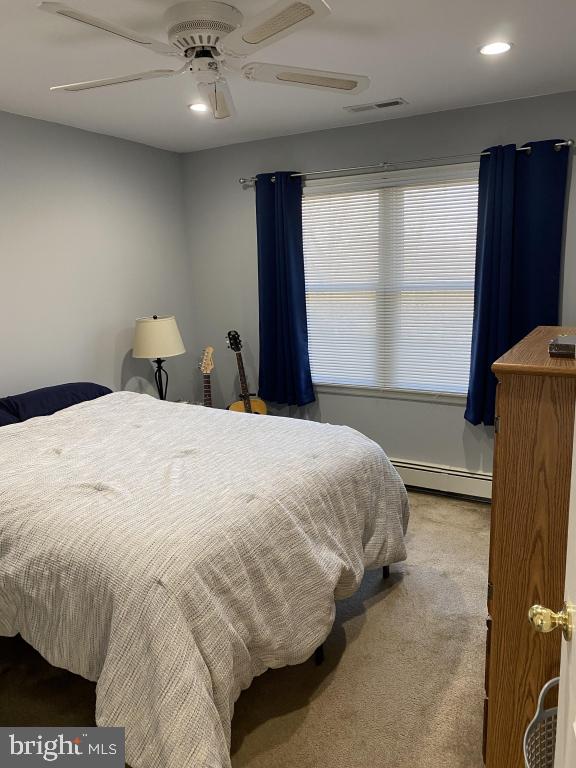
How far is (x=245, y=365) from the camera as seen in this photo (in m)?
4.32

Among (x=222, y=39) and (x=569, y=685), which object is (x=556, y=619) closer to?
(x=569, y=685)

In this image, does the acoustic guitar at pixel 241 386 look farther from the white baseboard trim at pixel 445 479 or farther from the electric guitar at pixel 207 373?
the white baseboard trim at pixel 445 479

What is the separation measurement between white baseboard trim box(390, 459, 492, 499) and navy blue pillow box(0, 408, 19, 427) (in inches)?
94.4

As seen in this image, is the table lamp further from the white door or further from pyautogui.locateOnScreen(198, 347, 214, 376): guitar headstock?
the white door

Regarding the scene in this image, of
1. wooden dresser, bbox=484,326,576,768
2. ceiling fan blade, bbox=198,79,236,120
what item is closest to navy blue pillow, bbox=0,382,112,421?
ceiling fan blade, bbox=198,79,236,120

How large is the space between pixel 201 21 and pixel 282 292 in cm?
223

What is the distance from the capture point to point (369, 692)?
2.02 metres

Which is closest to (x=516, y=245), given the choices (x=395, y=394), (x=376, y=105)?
(x=376, y=105)

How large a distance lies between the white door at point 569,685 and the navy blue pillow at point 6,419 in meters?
2.66

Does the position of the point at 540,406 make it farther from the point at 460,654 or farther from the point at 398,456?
the point at 398,456

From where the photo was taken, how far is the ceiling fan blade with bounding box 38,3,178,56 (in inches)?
55.4

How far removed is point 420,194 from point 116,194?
1.99 m

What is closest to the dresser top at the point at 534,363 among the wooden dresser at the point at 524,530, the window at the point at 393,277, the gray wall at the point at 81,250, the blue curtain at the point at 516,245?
the wooden dresser at the point at 524,530

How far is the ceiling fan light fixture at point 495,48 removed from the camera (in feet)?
7.27
